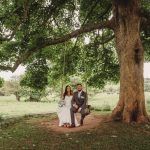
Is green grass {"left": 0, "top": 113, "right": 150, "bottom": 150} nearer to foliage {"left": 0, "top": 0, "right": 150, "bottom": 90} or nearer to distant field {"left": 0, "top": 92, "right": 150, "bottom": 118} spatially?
foliage {"left": 0, "top": 0, "right": 150, "bottom": 90}

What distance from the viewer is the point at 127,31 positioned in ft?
64.3

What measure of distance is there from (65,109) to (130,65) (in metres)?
3.98

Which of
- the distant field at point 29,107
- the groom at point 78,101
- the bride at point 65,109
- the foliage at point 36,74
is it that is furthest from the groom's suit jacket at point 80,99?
the distant field at point 29,107

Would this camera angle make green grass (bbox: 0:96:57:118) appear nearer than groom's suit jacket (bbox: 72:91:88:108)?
No

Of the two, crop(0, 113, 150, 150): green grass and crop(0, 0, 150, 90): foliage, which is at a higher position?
crop(0, 0, 150, 90): foliage

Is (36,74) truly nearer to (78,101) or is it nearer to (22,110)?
(78,101)

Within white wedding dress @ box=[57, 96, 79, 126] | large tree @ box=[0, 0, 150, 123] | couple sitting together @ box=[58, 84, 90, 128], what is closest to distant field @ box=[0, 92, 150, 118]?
large tree @ box=[0, 0, 150, 123]

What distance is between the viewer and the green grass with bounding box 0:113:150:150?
1376 centimetres

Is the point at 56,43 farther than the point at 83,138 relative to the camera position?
Yes

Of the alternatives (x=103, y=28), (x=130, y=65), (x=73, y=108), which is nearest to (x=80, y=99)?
(x=73, y=108)

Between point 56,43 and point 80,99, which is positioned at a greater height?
point 56,43

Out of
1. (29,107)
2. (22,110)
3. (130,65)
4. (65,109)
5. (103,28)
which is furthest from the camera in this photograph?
(29,107)

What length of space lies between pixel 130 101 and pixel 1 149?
8015 mm

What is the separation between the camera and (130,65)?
19359 millimetres
